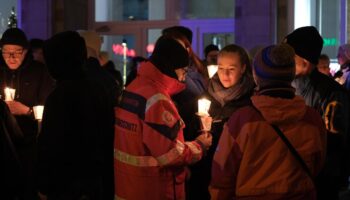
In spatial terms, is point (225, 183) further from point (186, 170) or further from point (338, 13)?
point (338, 13)

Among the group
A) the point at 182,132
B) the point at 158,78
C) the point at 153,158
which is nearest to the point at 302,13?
the point at 182,132

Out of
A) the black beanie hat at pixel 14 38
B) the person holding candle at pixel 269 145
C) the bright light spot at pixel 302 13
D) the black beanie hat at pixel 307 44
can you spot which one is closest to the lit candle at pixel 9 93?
the black beanie hat at pixel 14 38

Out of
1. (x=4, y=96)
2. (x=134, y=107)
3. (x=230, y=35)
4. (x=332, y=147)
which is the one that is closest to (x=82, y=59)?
(x=134, y=107)

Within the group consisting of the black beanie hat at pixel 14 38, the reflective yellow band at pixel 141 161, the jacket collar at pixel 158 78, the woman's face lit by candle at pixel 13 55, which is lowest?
the reflective yellow band at pixel 141 161

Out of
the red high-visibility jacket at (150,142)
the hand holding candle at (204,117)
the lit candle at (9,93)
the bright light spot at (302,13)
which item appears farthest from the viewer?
the bright light spot at (302,13)

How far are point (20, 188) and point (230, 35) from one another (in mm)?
7890

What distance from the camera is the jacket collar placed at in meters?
3.63

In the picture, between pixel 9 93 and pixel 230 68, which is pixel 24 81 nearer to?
pixel 9 93

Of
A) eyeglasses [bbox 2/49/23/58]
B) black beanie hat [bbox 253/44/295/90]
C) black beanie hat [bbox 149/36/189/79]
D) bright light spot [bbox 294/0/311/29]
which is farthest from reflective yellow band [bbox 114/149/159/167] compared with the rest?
bright light spot [bbox 294/0/311/29]

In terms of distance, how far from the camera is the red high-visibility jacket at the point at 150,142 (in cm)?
350

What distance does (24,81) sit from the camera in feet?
19.4

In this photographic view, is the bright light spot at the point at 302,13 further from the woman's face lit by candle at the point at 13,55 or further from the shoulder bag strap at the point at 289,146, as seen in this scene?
the shoulder bag strap at the point at 289,146

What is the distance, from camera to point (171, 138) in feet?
11.5

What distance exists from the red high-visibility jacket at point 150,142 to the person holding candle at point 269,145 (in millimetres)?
440
